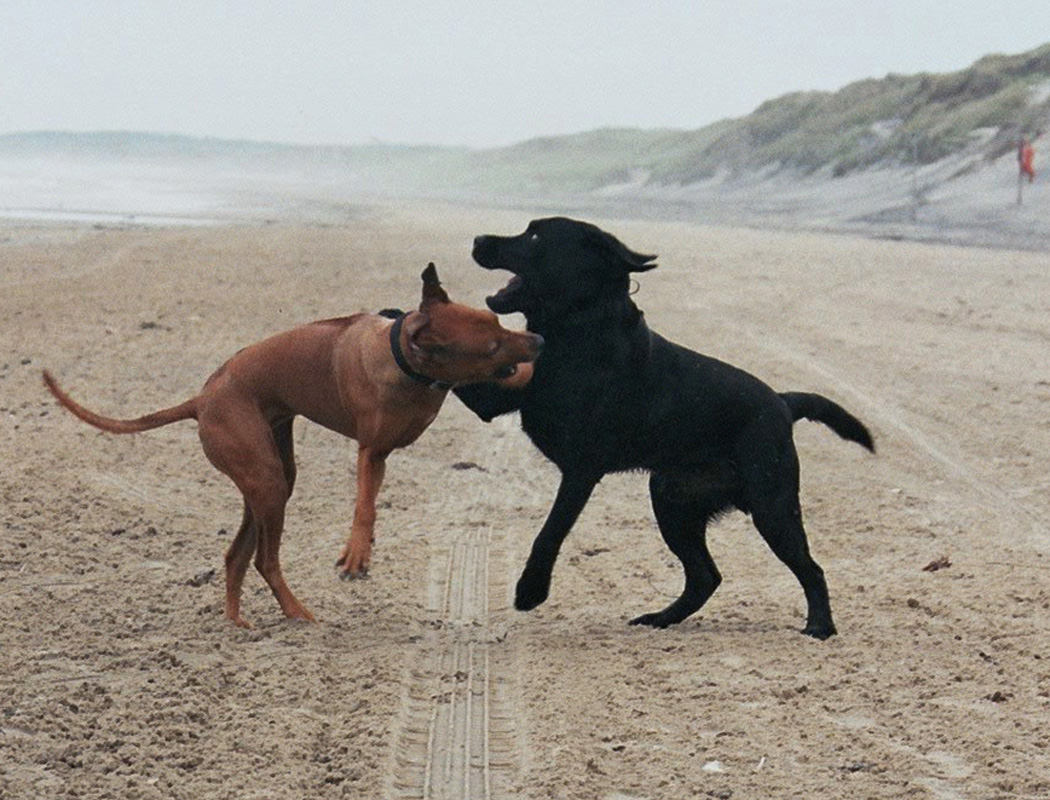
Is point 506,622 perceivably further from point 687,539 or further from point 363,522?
point 363,522

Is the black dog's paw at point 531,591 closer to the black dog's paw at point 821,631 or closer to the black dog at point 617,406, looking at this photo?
the black dog at point 617,406

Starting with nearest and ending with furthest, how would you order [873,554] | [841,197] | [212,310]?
[873,554], [212,310], [841,197]

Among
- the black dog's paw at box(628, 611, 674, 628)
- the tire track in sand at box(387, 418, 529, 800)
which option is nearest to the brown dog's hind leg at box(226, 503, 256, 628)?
the tire track in sand at box(387, 418, 529, 800)

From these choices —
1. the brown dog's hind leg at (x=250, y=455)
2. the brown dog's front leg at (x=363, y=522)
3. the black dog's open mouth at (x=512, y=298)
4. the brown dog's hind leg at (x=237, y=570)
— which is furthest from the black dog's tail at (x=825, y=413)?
the brown dog's hind leg at (x=237, y=570)

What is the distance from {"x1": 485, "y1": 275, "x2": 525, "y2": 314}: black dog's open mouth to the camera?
526cm

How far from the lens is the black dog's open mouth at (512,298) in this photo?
207 inches

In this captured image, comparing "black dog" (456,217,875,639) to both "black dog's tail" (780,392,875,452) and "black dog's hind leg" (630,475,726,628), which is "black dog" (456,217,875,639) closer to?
"black dog's hind leg" (630,475,726,628)

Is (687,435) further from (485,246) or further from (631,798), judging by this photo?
(631,798)

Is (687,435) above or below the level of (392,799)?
above

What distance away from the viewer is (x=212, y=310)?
14203mm

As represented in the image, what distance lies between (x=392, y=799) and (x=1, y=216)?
31.1 m

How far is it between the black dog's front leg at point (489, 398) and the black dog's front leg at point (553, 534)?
0.29 m

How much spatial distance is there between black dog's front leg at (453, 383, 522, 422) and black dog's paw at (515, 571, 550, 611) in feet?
1.76

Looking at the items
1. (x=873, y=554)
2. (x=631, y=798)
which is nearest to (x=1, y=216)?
(x=873, y=554)
